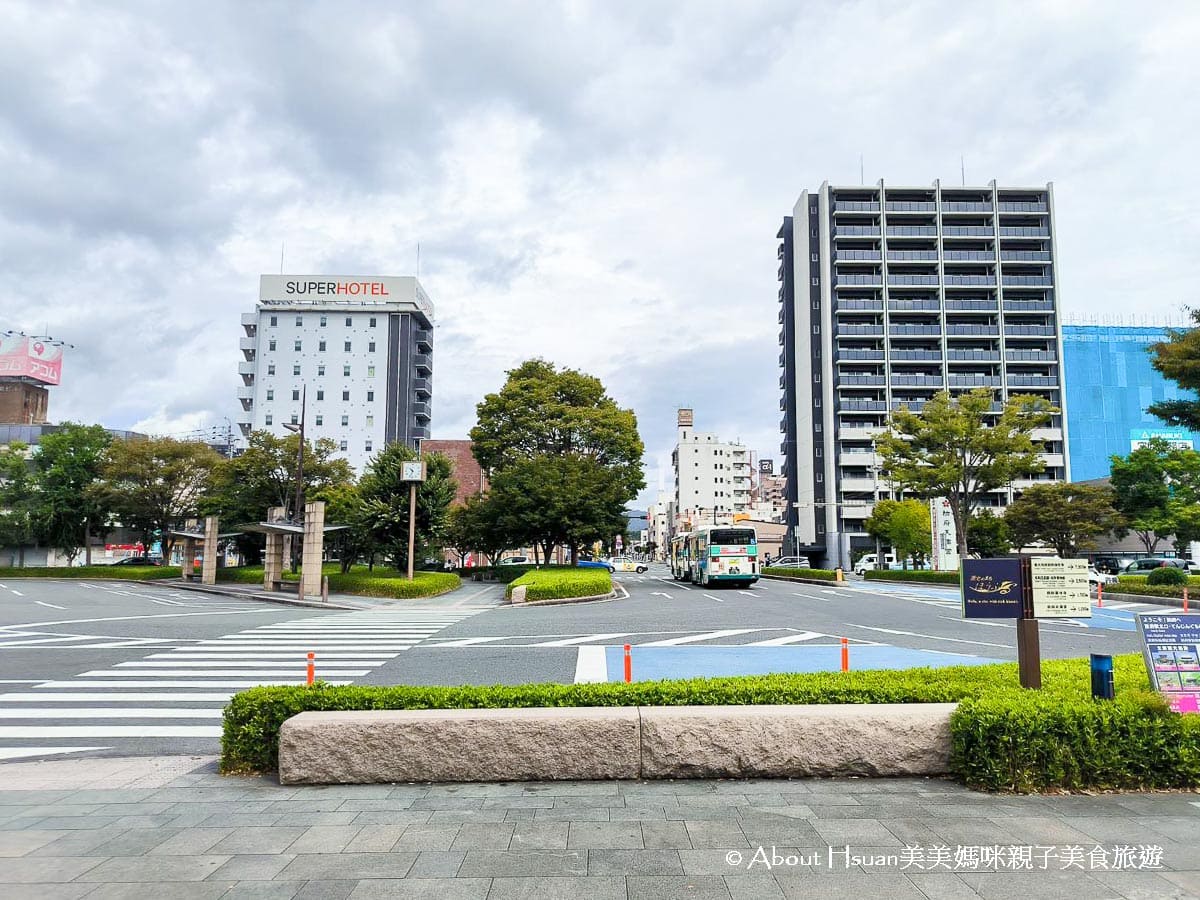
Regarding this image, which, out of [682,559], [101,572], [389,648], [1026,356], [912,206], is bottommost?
[101,572]

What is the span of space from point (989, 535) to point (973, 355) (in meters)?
25.1

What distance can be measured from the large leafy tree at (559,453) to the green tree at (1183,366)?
85.1 ft

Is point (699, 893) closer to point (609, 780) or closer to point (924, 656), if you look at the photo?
point (609, 780)

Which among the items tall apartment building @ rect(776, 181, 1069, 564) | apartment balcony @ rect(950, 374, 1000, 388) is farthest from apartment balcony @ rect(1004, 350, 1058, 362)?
apartment balcony @ rect(950, 374, 1000, 388)

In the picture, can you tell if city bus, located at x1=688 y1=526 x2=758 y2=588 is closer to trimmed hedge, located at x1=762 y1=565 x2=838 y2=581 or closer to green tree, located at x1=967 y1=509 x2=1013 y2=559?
trimmed hedge, located at x1=762 y1=565 x2=838 y2=581

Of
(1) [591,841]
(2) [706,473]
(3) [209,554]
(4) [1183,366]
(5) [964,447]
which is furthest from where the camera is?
(2) [706,473]

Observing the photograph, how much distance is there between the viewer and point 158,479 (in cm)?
5097

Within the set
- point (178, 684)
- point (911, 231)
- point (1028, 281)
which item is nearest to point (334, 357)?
point (911, 231)

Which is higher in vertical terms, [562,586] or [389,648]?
[562,586]

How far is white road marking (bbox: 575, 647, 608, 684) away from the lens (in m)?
12.1

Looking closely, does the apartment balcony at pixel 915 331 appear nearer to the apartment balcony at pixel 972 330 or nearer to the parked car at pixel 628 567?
the apartment balcony at pixel 972 330

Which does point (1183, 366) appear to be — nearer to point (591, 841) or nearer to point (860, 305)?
point (591, 841)

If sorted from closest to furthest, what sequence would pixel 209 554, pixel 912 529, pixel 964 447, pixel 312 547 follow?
pixel 312 547 < pixel 964 447 < pixel 209 554 < pixel 912 529

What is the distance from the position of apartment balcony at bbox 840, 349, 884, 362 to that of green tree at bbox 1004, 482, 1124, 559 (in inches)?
816
